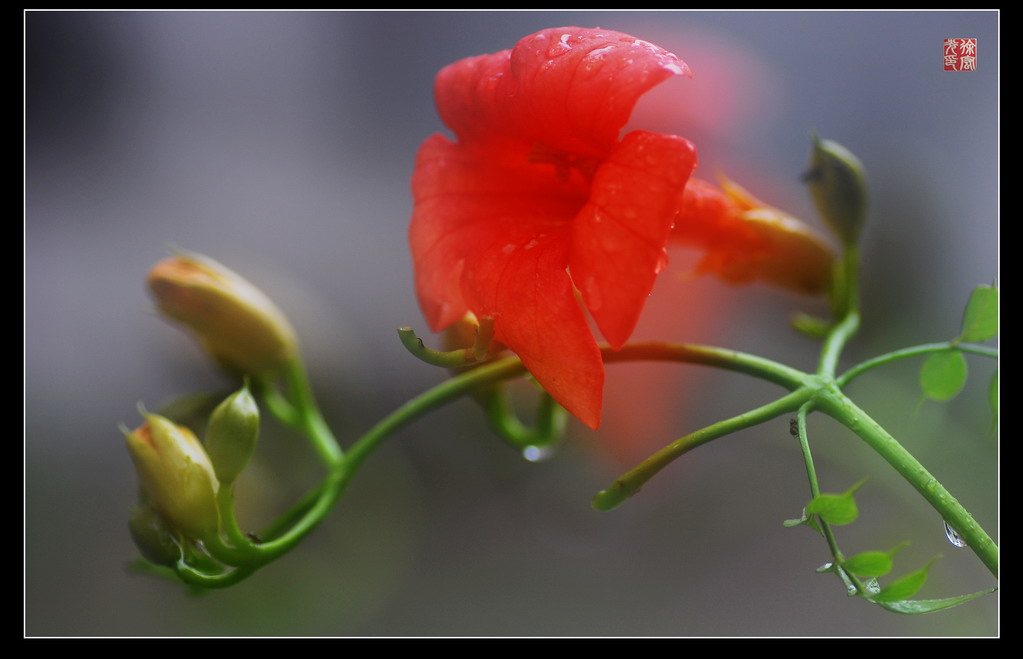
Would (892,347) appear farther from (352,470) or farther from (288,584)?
(288,584)

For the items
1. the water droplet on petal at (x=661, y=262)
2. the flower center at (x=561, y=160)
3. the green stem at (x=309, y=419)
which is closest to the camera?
the water droplet on petal at (x=661, y=262)

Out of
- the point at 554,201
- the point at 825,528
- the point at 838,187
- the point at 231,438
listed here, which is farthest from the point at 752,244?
the point at 231,438

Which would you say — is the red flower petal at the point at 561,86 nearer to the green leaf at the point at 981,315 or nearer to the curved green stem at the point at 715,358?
the curved green stem at the point at 715,358

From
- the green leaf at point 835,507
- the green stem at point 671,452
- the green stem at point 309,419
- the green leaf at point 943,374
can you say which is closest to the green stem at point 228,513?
the green stem at point 309,419

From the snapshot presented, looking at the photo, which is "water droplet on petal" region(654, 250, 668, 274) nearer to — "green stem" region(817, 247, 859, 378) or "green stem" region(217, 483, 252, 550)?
"green stem" region(817, 247, 859, 378)

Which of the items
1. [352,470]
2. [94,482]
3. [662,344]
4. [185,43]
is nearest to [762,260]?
[662,344]

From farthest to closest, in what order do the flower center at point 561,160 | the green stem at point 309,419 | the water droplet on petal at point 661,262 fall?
the green stem at point 309,419
the flower center at point 561,160
the water droplet on petal at point 661,262

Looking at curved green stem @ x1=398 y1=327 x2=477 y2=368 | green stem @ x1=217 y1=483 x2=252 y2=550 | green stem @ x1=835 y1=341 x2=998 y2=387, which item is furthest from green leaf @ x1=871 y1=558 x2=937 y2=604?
green stem @ x1=217 y1=483 x2=252 y2=550
